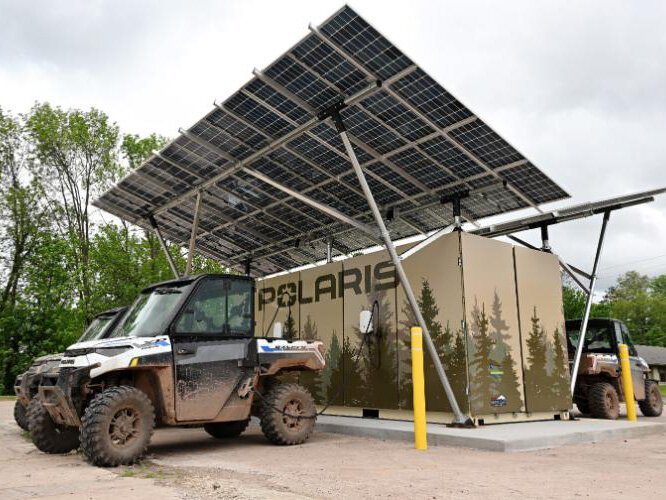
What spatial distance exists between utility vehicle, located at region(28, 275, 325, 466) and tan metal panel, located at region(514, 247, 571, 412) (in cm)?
444

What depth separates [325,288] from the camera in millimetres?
13594

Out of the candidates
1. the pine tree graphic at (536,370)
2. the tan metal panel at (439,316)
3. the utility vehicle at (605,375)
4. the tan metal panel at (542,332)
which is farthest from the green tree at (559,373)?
the tan metal panel at (439,316)

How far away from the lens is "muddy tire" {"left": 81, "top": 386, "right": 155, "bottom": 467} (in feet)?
21.5

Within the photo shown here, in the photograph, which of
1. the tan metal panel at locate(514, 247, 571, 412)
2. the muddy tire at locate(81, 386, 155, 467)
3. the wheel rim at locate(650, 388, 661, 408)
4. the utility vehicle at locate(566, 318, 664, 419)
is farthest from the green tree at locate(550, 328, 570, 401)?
the muddy tire at locate(81, 386, 155, 467)

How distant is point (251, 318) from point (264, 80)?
3.84 m

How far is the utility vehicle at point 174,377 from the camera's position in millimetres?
6863

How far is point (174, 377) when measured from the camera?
7.50 meters

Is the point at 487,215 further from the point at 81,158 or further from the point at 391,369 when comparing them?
the point at 81,158

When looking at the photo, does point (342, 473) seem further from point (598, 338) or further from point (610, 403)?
point (598, 338)

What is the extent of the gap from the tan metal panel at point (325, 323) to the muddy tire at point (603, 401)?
20.0 feet

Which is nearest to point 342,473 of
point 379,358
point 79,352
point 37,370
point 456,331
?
point 79,352

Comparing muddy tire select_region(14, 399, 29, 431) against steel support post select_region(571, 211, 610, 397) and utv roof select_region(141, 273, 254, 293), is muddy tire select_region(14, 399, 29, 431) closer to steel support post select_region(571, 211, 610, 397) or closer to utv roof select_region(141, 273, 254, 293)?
utv roof select_region(141, 273, 254, 293)

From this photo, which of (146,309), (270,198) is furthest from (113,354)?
(270,198)

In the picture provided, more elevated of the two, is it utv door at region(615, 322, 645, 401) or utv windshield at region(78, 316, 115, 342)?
utv windshield at region(78, 316, 115, 342)
